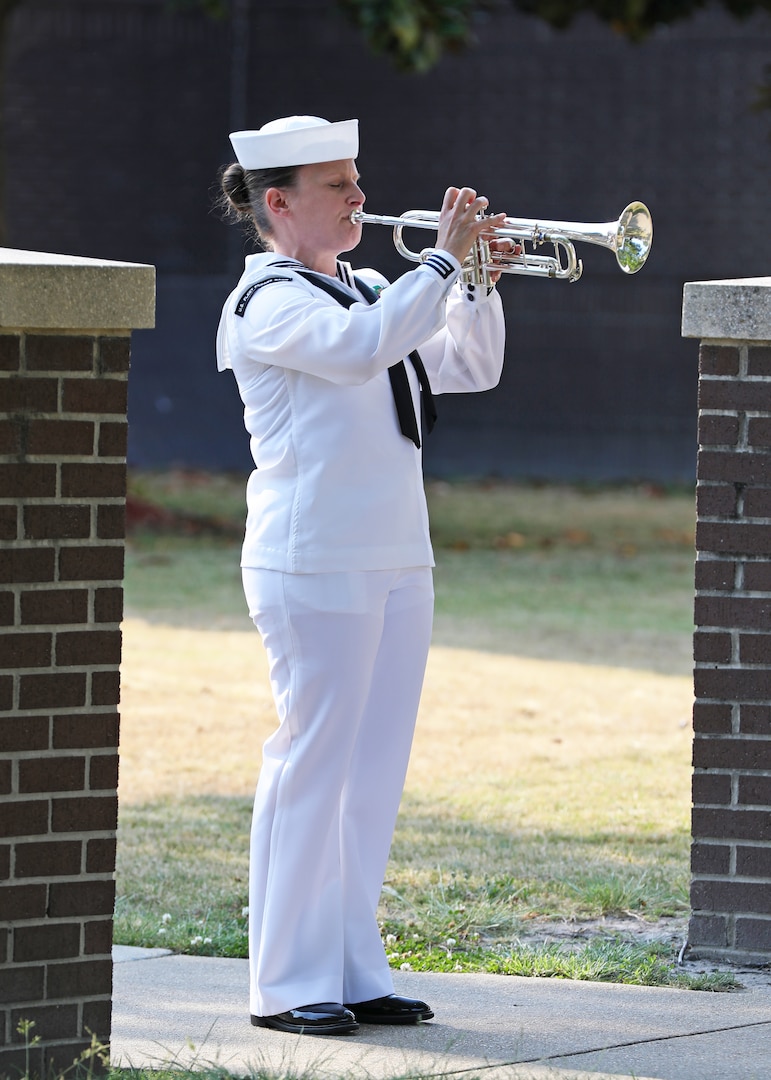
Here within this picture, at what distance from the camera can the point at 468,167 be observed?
1816cm

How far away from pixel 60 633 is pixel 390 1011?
1.24 metres

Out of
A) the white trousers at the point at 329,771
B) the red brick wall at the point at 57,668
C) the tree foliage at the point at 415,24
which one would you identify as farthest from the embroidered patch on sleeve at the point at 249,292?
the tree foliage at the point at 415,24

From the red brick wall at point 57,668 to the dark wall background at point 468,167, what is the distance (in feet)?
47.4

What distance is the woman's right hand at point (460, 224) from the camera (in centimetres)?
373

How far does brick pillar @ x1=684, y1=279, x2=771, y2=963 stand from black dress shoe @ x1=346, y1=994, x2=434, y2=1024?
3.04 feet

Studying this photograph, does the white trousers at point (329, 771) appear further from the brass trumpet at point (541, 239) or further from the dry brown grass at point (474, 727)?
the dry brown grass at point (474, 727)

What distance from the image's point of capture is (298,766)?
382cm

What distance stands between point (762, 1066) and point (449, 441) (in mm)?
15187

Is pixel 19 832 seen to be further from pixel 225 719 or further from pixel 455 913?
pixel 225 719

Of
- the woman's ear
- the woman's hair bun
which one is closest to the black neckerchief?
the woman's ear

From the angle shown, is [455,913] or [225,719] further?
[225,719]

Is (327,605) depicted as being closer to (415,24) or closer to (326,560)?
(326,560)

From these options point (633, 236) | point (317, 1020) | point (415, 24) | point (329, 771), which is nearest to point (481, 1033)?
point (317, 1020)

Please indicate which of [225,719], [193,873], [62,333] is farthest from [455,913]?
[225,719]
